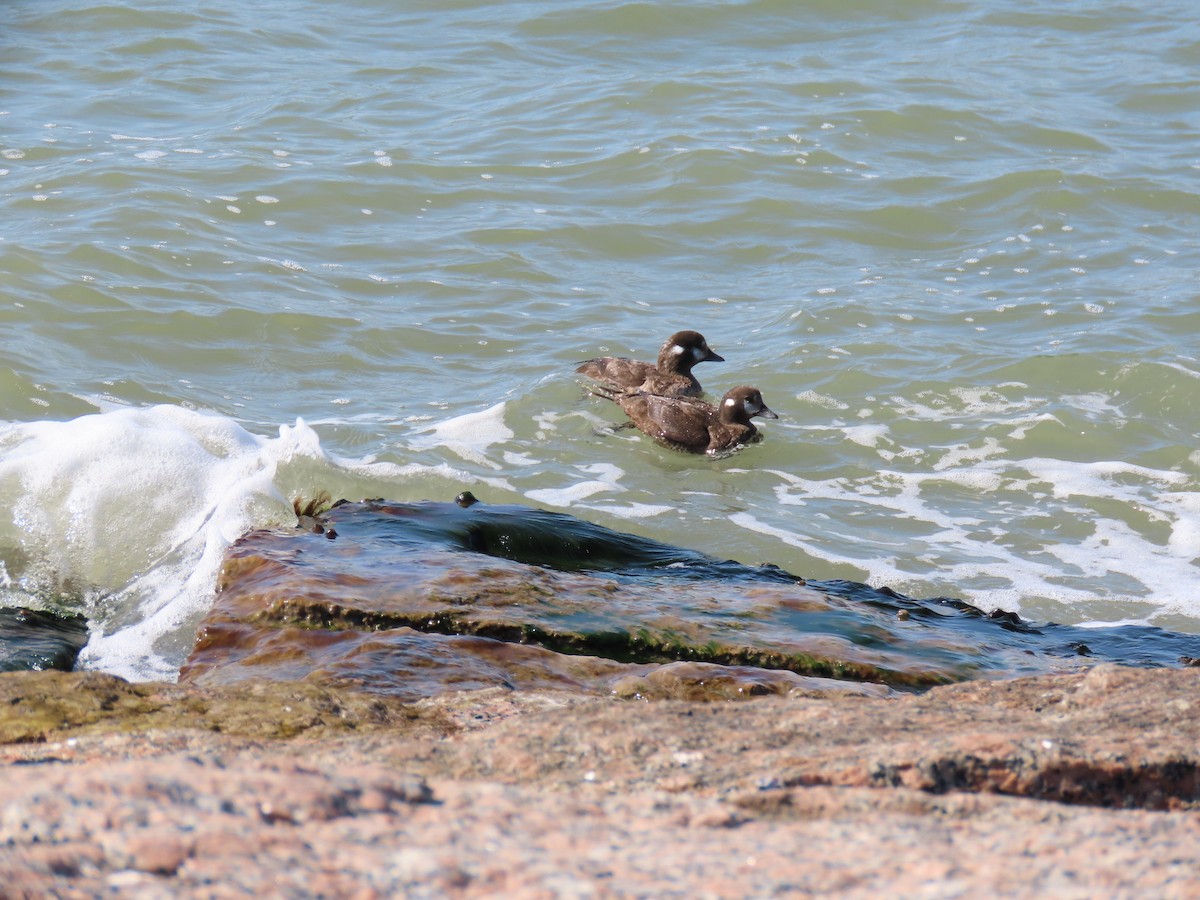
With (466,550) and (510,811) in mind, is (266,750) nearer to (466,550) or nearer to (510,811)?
(510,811)

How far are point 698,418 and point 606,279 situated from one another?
3.09 meters

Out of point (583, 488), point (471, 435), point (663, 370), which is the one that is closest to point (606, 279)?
point (663, 370)

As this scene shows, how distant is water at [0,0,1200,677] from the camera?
7.58 metres

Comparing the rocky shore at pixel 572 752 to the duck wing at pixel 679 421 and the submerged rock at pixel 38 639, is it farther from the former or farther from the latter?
the duck wing at pixel 679 421

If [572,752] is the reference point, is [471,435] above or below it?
below

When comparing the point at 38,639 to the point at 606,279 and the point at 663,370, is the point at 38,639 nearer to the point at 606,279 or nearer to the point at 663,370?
the point at 663,370

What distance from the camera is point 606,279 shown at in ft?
40.5

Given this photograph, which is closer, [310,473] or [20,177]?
[310,473]

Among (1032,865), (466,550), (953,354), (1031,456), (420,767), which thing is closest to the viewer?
(1032,865)

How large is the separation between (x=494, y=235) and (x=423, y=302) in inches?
64.6

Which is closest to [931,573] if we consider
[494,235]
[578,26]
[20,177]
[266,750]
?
[266,750]

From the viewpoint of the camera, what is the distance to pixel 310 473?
25.7 feet

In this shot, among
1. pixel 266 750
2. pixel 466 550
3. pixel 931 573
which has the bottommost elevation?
pixel 931 573

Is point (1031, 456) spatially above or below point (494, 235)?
below
